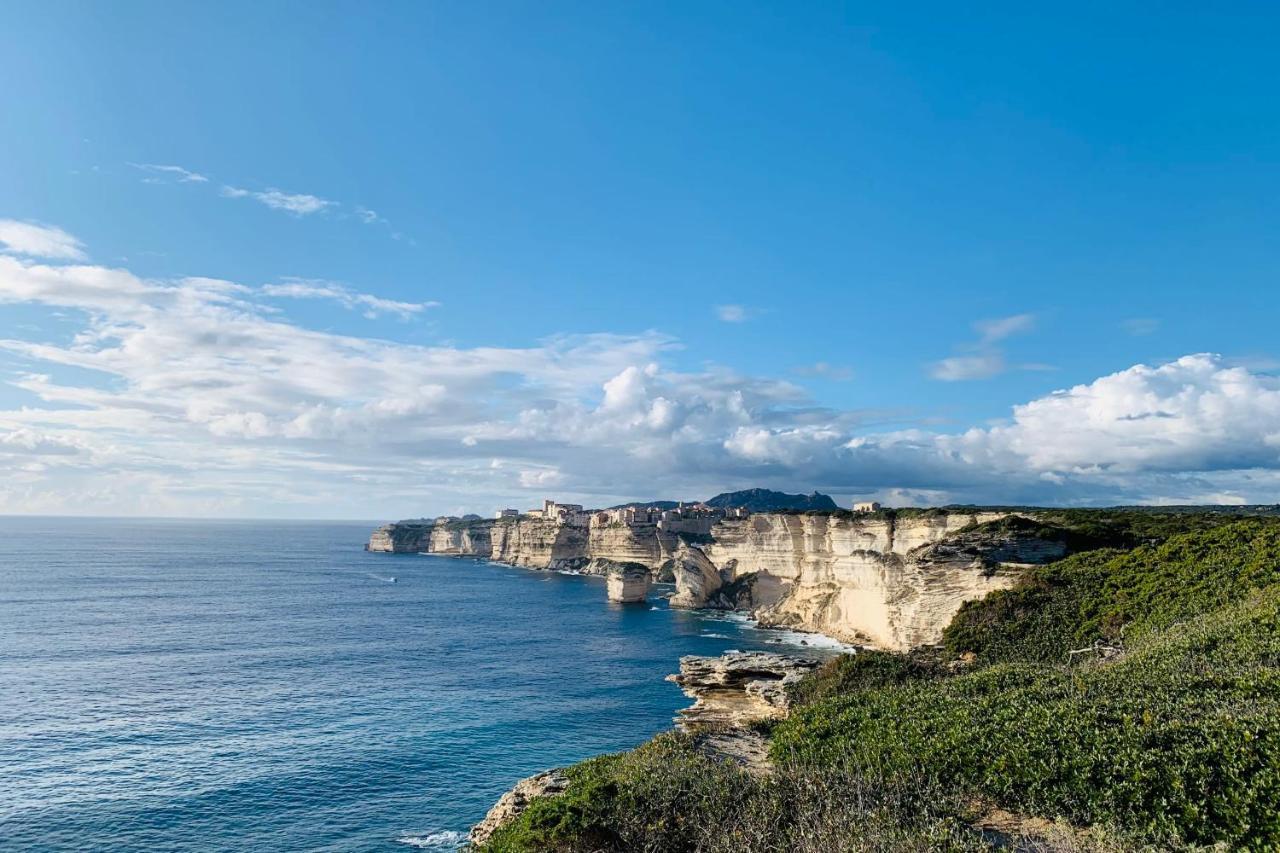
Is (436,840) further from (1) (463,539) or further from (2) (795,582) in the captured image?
(1) (463,539)

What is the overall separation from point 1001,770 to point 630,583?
79830 mm

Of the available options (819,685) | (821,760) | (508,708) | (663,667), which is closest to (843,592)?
(663,667)

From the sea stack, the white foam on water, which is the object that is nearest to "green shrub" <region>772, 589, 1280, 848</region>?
the white foam on water

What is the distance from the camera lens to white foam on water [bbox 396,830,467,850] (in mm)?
25141

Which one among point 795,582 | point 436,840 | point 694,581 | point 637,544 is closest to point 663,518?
point 637,544

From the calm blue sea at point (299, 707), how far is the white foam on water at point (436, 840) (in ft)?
0.38

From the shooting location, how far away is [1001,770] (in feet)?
52.1

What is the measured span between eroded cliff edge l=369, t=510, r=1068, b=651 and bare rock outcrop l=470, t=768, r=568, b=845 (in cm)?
3625

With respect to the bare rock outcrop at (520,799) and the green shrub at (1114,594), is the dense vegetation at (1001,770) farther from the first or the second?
the green shrub at (1114,594)

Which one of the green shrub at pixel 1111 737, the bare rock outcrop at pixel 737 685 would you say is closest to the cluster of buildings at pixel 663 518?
the bare rock outcrop at pixel 737 685

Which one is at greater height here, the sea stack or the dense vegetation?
the dense vegetation

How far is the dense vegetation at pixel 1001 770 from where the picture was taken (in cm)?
1316

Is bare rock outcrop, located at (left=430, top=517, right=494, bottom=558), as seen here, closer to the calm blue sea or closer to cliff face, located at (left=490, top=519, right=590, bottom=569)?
cliff face, located at (left=490, top=519, right=590, bottom=569)

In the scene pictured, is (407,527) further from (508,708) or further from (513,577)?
(508,708)
